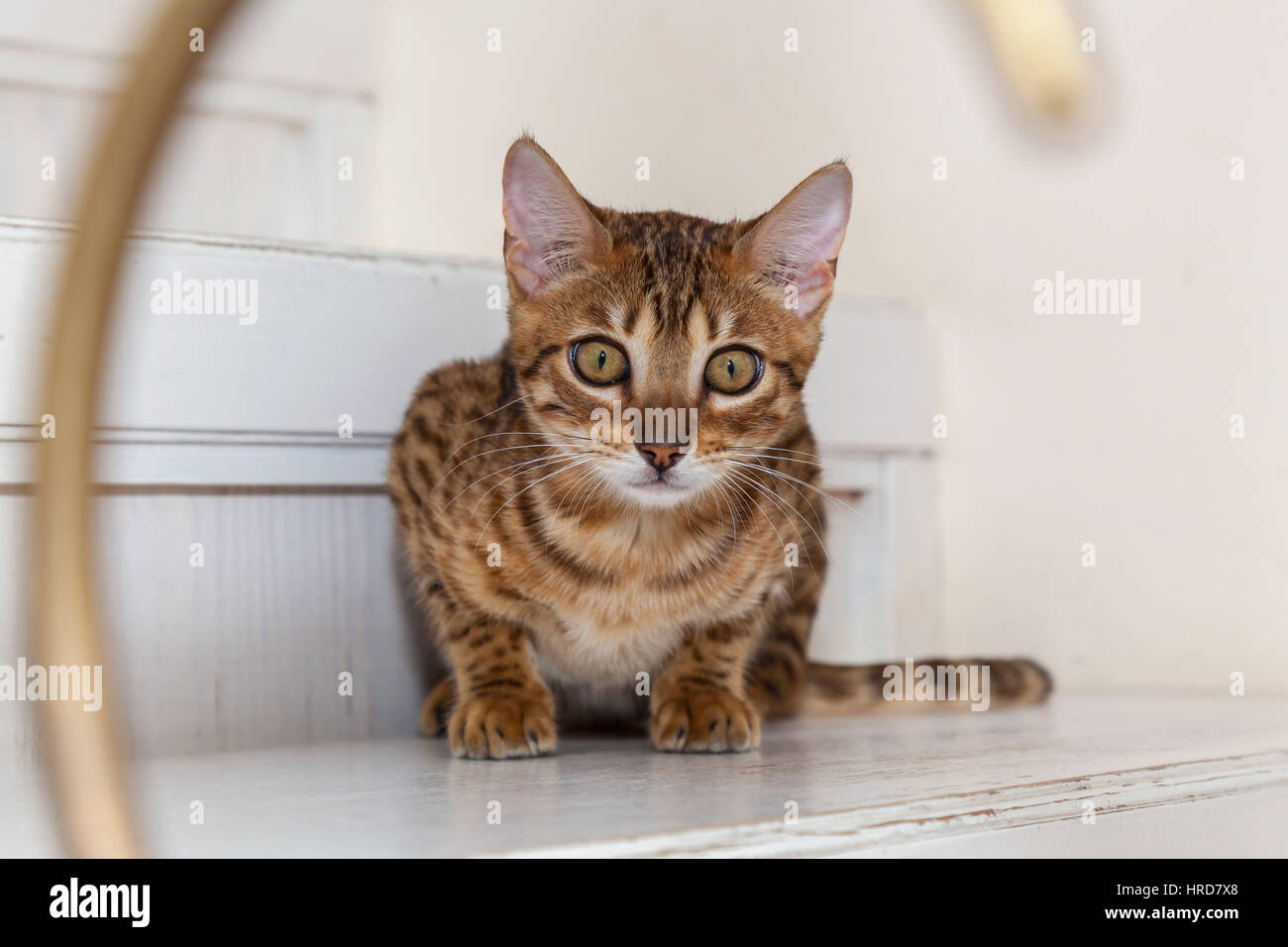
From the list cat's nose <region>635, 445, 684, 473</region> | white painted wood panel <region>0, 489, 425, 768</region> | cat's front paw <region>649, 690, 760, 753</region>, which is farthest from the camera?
white painted wood panel <region>0, 489, 425, 768</region>

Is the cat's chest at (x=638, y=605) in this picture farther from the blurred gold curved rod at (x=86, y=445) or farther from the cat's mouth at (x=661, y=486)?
the blurred gold curved rod at (x=86, y=445)

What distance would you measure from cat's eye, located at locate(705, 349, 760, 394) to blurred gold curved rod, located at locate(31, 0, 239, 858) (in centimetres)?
75

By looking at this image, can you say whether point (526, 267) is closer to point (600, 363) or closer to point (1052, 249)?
point (600, 363)

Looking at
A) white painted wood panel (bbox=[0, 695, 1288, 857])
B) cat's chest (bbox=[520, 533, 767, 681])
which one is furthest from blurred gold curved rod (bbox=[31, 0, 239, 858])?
cat's chest (bbox=[520, 533, 767, 681])

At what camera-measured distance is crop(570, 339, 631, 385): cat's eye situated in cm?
109

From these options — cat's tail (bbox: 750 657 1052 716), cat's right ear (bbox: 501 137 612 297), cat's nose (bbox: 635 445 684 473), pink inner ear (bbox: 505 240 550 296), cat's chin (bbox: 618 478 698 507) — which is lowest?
cat's tail (bbox: 750 657 1052 716)

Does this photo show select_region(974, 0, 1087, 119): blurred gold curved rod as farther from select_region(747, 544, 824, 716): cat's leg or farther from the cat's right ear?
select_region(747, 544, 824, 716): cat's leg

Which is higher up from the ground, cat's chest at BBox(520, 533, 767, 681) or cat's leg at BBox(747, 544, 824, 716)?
cat's chest at BBox(520, 533, 767, 681)

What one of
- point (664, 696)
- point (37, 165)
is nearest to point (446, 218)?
point (37, 165)

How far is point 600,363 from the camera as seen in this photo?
43.3 inches

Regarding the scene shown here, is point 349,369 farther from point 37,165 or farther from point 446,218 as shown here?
point 37,165

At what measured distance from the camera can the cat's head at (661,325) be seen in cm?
106

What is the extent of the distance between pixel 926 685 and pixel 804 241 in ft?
2.00

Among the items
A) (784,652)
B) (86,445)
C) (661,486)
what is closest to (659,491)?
(661,486)
